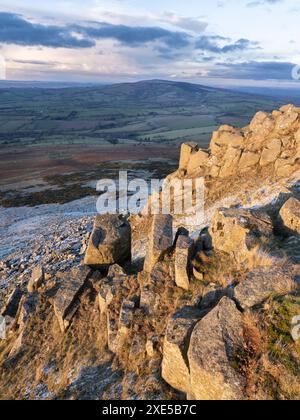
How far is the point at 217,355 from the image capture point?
993cm

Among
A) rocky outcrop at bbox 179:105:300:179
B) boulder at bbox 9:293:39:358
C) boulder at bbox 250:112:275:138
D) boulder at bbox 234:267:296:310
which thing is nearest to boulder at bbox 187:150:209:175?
rocky outcrop at bbox 179:105:300:179

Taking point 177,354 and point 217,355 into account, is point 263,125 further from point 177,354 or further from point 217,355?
point 217,355

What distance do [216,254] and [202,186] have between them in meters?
16.1

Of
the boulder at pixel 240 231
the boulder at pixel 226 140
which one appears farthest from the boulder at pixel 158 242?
the boulder at pixel 226 140

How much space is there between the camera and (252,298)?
1123 centimetres

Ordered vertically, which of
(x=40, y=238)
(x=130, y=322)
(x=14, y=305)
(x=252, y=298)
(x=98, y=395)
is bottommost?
(x=40, y=238)

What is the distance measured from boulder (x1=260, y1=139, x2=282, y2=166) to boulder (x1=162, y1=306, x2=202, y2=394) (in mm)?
20267

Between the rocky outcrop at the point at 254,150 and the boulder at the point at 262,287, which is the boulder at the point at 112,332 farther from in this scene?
the rocky outcrop at the point at 254,150

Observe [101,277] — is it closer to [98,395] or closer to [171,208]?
[98,395]

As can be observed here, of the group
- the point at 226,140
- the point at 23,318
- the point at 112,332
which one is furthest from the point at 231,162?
the point at 23,318

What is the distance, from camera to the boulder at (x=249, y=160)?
29.4m

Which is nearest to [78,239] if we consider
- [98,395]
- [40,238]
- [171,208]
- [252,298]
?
[40,238]

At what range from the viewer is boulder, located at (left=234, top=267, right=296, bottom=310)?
36.6 feet
